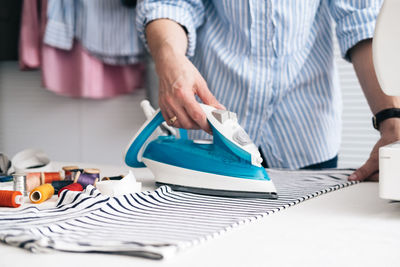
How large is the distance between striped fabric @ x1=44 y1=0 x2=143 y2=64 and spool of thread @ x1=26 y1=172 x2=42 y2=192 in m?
1.56

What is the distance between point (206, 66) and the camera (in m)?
1.52

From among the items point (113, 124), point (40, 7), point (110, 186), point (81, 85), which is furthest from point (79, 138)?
point (110, 186)

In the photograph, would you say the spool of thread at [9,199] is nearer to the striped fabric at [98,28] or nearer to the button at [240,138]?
the button at [240,138]

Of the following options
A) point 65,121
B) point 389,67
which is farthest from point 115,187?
point 65,121

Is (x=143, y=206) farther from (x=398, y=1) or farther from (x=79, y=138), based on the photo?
(x=79, y=138)

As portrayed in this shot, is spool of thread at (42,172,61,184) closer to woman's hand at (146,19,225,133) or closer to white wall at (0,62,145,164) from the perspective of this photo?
woman's hand at (146,19,225,133)

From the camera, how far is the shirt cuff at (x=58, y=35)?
8.66 feet

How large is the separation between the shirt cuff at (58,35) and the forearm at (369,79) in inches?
66.3

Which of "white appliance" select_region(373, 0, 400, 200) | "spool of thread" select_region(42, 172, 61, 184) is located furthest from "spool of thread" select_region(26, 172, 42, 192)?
"white appliance" select_region(373, 0, 400, 200)

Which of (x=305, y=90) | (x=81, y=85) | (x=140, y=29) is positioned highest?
(x=140, y=29)

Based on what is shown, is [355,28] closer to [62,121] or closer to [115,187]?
[115,187]

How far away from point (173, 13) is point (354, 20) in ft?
1.58

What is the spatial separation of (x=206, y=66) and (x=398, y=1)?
2.51ft

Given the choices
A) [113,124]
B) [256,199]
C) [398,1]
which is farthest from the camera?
[113,124]
